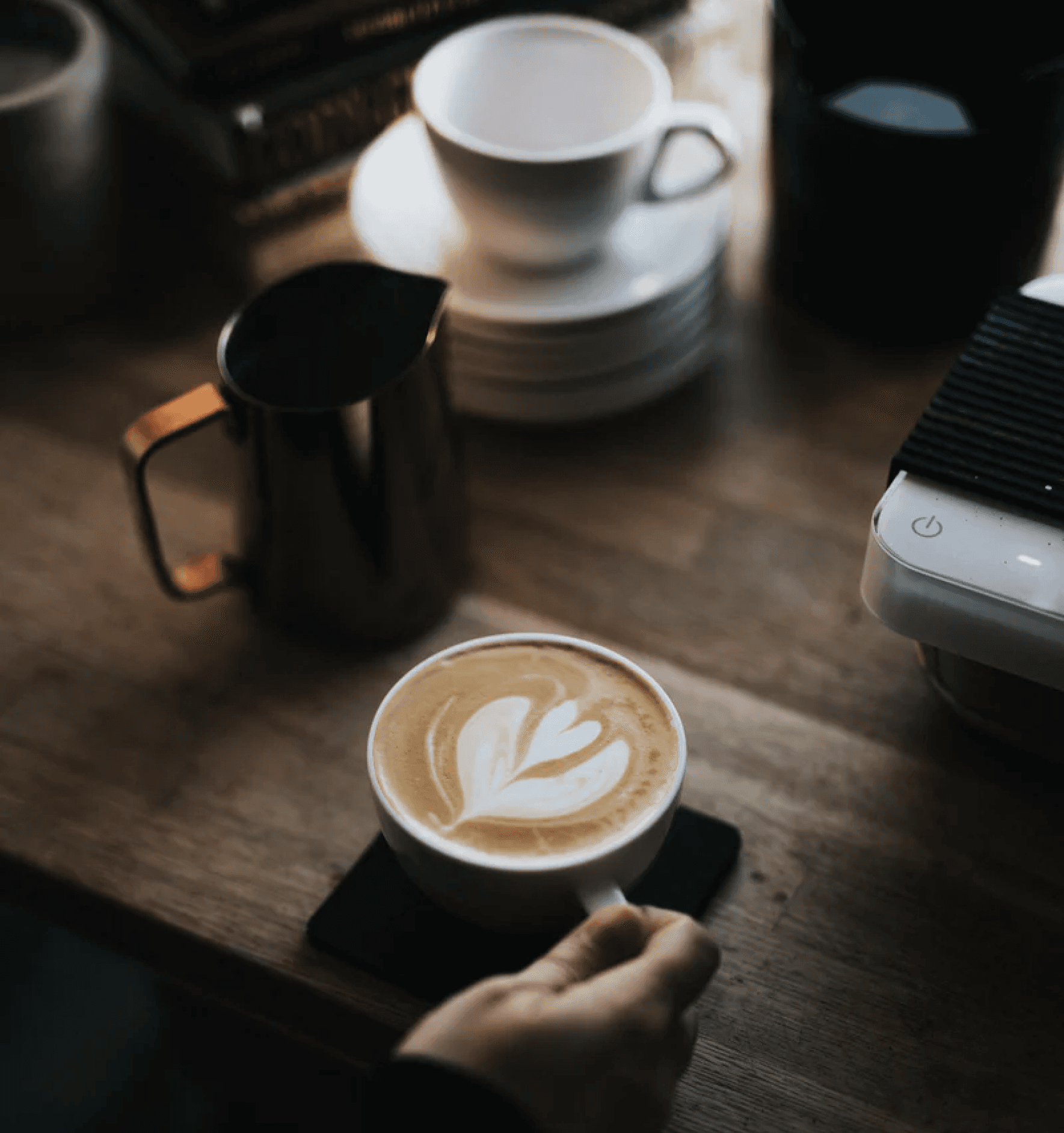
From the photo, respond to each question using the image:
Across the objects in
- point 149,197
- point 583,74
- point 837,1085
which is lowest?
point 837,1085

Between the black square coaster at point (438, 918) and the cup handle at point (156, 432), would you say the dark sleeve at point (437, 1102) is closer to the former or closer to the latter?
the black square coaster at point (438, 918)

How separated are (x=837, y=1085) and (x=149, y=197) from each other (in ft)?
2.38

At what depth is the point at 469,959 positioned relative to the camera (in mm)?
529

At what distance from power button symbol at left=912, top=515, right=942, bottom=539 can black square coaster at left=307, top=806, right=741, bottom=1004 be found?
16 cm

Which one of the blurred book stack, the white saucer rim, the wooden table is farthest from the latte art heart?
the blurred book stack

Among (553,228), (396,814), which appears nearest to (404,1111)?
(396,814)

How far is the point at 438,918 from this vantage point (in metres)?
0.54

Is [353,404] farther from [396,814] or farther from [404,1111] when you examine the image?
[404,1111]

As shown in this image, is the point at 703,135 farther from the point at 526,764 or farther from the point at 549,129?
the point at 526,764

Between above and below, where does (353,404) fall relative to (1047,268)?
above

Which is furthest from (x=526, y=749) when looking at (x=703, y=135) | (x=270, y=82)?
(x=270, y=82)

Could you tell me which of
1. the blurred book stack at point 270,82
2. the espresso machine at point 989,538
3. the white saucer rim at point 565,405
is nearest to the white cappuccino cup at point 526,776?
the espresso machine at point 989,538

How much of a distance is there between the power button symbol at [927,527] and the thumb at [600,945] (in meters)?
0.20

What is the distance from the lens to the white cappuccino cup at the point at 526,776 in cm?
46
